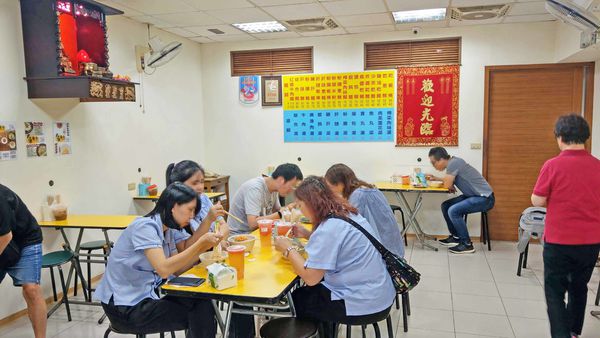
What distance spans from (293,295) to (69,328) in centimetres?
205

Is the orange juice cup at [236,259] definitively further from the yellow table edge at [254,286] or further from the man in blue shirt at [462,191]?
the man in blue shirt at [462,191]

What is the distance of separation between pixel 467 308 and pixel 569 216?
1428 mm

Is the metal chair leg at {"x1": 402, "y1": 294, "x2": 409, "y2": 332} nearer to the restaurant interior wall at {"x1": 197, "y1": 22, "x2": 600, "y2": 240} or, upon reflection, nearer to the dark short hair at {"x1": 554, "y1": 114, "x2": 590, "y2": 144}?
the dark short hair at {"x1": 554, "y1": 114, "x2": 590, "y2": 144}

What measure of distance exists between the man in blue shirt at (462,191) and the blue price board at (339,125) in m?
0.78

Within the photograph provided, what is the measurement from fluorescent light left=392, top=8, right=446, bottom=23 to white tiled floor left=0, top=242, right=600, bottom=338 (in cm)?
282

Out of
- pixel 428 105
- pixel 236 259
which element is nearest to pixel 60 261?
pixel 236 259

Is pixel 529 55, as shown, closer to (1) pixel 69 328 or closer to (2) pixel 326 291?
(2) pixel 326 291

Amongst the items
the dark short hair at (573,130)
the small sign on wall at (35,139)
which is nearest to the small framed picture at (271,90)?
the small sign on wall at (35,139)

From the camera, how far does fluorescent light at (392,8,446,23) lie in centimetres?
506

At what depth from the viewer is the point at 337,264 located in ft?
7.45

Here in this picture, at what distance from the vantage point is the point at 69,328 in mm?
3521

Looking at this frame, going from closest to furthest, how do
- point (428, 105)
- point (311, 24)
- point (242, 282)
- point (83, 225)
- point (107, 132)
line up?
→ point (242, 282), point (83, 225), point (107, 132), point (311, 24), point (428, 105)

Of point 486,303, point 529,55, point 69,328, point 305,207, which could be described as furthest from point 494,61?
point 69,328

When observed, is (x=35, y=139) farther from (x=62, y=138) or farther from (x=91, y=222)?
(x=91, y=222)
